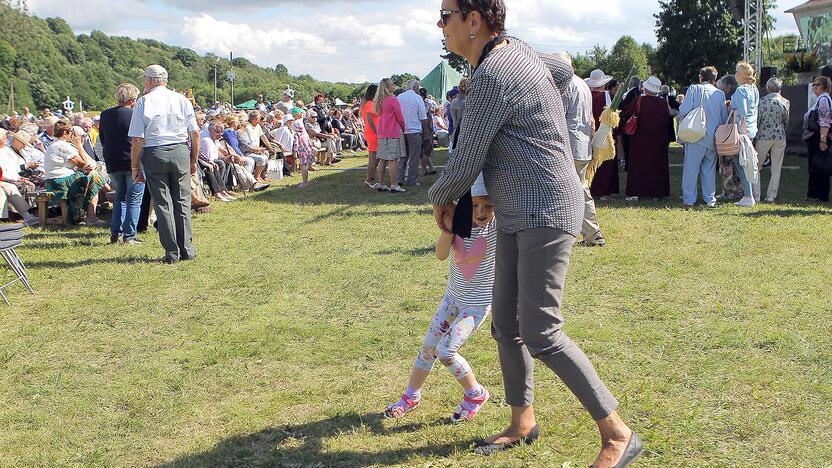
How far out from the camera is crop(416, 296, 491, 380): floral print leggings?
11.5 feet

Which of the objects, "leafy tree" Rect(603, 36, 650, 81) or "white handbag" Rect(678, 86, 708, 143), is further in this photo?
"leafy tree" Rect(603, 36, 650, 81)

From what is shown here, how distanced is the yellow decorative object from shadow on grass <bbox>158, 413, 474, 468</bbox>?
478 centimetres

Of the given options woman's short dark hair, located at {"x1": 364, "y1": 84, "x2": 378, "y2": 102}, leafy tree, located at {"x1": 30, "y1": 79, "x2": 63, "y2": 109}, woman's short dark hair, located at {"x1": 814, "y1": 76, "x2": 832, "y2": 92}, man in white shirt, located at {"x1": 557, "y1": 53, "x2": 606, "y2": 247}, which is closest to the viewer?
man in white shirt, located at {"x1": 557, "y1": 53, "x2": 606, "y2": 247}

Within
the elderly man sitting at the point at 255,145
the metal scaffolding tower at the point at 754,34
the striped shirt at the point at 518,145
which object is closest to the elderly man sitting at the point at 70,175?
the elderly man sitting at the point at 255,145

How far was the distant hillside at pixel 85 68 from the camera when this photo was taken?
77.2 meters

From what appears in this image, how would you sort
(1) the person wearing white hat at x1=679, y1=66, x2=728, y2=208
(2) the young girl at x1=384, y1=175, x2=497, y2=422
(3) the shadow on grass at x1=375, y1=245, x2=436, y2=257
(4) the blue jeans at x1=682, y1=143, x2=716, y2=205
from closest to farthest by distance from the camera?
(2) the young girl at x1=384, y1=175, x2=497, y2=422 → (3) the shadow on grass at x1=375, y1=245, x2=436, y2=257 → (1) the person wearing white hat at x1=679, y1=66, x2=728, y2=208 → (4) the blue jeans at x1=682, y1=143, x2=716, y2=205

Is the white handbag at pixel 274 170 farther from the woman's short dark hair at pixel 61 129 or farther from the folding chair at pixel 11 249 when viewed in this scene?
the folding chair at pixel 11 249

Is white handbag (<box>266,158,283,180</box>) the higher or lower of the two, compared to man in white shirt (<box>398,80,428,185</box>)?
lower

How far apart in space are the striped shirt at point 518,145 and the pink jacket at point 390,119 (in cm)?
970

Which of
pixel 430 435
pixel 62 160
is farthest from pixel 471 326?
pixel 62 160

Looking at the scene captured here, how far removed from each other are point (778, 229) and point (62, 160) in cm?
895

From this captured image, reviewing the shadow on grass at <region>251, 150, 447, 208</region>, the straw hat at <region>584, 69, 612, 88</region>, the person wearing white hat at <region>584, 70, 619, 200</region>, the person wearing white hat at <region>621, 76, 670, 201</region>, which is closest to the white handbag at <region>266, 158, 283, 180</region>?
the shadow on grass at <region>251, 150, 447, 208</region>

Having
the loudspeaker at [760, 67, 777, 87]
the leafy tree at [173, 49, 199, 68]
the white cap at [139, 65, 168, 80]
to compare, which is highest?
the leafy tree at [173, 49, 199, 68]

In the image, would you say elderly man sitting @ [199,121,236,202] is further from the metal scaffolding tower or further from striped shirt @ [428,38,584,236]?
the metal scaffolding tower
